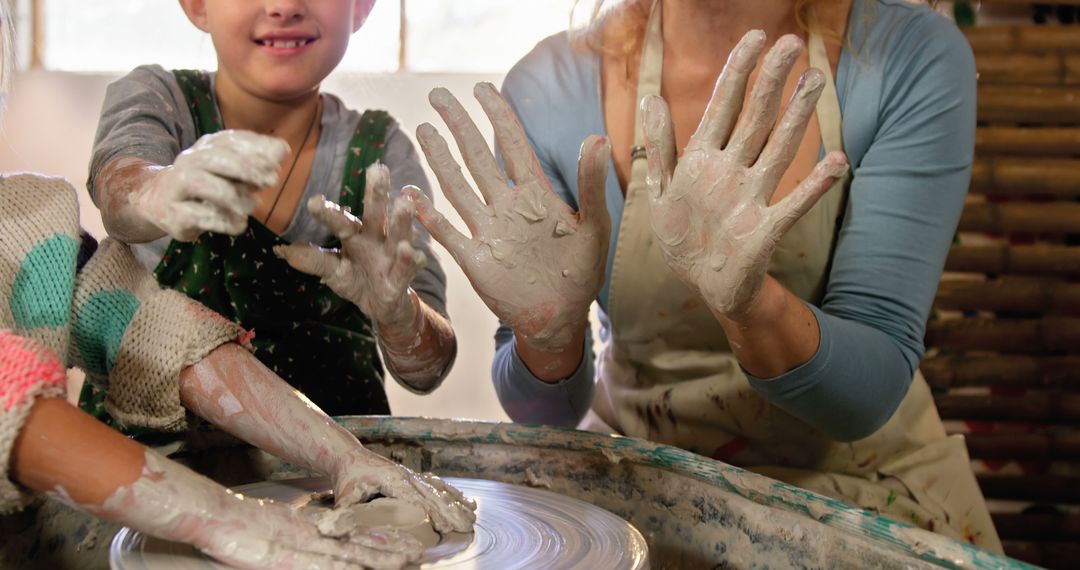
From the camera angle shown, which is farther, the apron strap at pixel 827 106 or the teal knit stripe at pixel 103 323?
the apron strap at pixel 827 106

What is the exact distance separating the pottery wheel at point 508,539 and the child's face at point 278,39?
0.71m

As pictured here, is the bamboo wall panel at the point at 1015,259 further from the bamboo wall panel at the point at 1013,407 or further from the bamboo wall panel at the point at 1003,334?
the bamboo wall panel at the point at 1013,407

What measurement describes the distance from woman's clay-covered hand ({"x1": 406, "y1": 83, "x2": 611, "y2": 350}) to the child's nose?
47 cm

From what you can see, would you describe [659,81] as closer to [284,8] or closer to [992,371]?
[284,8]

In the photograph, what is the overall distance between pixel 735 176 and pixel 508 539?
0.47 metres

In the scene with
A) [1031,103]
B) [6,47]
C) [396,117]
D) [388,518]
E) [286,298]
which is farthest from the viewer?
[396,117]

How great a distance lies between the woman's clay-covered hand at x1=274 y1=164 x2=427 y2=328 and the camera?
3.75 feet

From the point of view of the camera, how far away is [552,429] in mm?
1376

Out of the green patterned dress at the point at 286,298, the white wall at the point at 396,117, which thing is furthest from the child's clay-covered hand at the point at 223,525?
the white wall at the point at 396,117

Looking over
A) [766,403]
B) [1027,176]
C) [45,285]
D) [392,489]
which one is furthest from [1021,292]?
[45,285]

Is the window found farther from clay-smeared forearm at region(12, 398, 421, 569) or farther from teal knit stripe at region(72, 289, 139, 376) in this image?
clay-smeared forearm at region(12, 398, 421, 569)

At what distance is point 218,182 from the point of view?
2.85 ft

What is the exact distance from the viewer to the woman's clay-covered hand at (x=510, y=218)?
121cm

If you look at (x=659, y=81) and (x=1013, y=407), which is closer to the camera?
(x=659, y=81)
